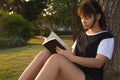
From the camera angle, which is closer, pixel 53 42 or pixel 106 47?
pixel 106 47

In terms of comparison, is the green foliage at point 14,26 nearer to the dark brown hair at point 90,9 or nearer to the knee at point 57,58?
the dark brown hair at point 90,9

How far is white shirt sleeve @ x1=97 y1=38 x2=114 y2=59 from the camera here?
4492 mm

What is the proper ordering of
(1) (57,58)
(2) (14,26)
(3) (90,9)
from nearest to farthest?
(1) (57,58)
(3) (90,9)
(2) (14,26)

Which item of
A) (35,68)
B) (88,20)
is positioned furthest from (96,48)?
(35,68)

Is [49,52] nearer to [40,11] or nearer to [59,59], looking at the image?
[59,59]

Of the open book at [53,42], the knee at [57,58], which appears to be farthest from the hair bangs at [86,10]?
the knee at [57,58]

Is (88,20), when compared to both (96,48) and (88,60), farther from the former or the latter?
(88,60)

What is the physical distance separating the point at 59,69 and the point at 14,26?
21.7m

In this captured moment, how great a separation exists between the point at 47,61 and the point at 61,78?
0.28m

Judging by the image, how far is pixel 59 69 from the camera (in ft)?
14.6

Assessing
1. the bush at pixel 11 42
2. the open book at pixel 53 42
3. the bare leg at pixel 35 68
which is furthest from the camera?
the bush at pixel 11 42

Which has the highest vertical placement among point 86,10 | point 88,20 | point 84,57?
Result: point 86,10

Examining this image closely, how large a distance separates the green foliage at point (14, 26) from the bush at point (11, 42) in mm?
1184

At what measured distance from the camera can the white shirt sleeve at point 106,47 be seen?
14.7ft
